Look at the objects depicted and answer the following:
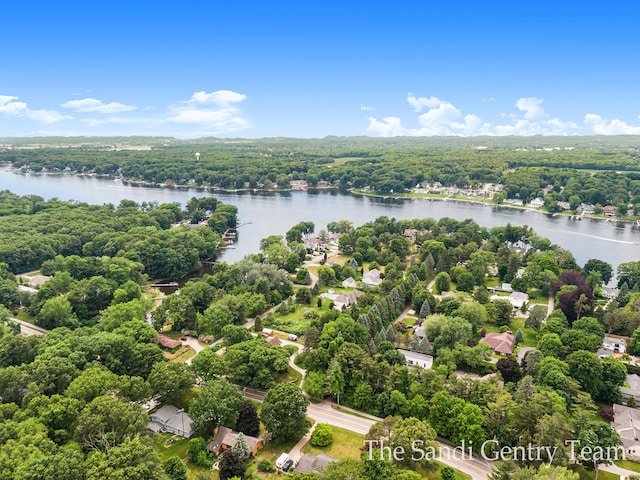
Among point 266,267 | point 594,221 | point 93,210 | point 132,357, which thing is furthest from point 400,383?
point 594,221

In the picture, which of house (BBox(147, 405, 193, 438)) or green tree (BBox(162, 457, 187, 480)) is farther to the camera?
house (BBox(147, 405, 193, 438))

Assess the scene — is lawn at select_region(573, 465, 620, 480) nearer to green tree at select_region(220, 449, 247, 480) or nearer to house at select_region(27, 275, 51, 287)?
green tree at select_region(220, 449, 247, 480)

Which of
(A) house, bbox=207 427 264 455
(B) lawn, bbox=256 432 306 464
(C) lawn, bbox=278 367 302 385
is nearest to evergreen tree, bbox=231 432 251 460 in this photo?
(A) house, bbox=207 427 264 455

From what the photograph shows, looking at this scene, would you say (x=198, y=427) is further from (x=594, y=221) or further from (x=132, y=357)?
(x=594, y=221)

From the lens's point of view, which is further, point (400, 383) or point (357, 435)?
point (400, 383)

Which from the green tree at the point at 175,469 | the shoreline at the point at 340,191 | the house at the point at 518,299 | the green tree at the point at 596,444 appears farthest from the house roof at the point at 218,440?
the shoreline at the point at 340,191

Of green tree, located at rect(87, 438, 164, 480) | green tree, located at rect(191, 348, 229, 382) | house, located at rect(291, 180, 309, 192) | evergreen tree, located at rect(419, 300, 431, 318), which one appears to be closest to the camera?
green tree, located at rect(87, 438, 164, 480)

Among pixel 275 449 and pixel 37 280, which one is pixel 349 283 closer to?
pixel 275 449
